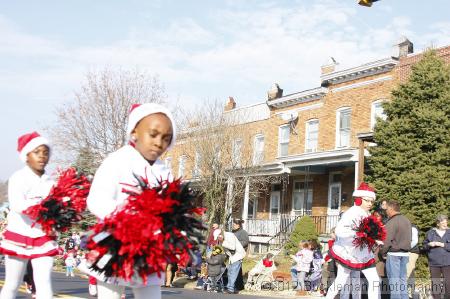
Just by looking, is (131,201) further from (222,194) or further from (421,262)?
(222,194)

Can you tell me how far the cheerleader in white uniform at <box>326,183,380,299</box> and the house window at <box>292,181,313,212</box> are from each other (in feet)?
60.4

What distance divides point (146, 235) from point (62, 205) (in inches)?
125

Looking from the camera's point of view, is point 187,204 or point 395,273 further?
point 395,273

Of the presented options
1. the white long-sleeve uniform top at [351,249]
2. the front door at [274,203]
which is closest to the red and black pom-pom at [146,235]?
the white long-sleeve uniform top at [351,249]

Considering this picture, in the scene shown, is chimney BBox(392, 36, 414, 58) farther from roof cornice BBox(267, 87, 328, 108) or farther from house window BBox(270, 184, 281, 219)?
house window BBox(270, 184, 281, 219)

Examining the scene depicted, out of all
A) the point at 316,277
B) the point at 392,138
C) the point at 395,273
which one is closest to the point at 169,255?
the point at 395,273

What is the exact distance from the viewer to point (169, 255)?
351cm

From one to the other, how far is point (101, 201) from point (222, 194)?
24598 millimetres

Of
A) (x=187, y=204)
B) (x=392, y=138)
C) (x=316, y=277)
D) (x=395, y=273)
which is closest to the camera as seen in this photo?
(x=187, y=204)

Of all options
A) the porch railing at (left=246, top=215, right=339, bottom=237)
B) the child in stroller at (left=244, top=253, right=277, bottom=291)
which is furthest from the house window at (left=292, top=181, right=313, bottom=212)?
the child in stroller at (left=244, top=253, right=277, bottom=291)

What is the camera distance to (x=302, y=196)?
1107 inches

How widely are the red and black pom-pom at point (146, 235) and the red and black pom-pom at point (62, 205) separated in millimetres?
2705

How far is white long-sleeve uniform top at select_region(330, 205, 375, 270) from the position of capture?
8875 millimetres

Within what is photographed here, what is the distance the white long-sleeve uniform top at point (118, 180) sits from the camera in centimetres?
376
